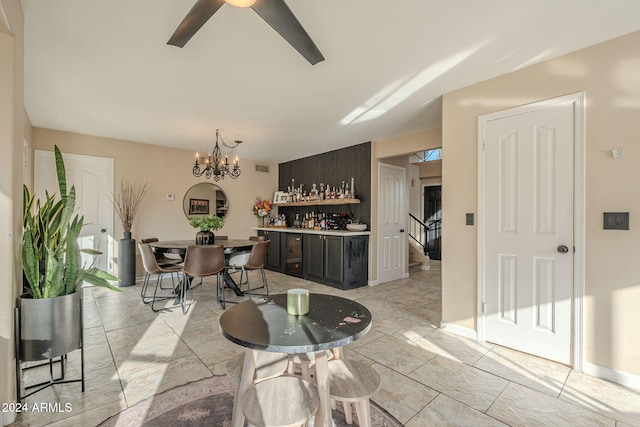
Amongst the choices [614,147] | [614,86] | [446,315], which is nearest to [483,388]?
[446,315]

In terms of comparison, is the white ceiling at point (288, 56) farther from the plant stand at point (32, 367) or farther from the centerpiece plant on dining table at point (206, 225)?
the plant stand at point (32, 367)

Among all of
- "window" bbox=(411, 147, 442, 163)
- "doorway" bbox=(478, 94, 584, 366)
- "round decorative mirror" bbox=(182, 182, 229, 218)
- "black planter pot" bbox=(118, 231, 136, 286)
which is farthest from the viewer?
"window" bbox=(411, 147, 442, 163)

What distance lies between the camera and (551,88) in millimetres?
2379

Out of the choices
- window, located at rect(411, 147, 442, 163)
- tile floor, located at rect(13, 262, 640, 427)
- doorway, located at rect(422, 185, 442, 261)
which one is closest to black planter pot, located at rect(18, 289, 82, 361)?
tile floor, located at rect(13, 262, 640, 427)

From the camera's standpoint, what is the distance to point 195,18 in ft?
5.02

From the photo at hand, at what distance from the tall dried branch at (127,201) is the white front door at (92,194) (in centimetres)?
13

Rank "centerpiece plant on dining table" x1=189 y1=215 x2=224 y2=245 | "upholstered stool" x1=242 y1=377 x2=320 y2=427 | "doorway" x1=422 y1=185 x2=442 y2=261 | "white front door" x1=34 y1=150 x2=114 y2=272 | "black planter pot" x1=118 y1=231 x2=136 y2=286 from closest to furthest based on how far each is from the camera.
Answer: "upholstered stool" x1=242 y1=377 x2=320 y2=427
"centerpiece plant on dining table" x1=189 y1=215 x2=224 y2=245
"white front door" x1=34 y1=150 x2=114 y2=272
"black planter pot" x1=118 y1=231 x2=136 y2=286
"doorway" x1=422 y1=185 x2=442 y2=261

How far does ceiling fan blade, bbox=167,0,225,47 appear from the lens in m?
1.41

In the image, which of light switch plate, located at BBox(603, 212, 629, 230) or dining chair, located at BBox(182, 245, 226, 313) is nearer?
light switch plate, located at BBox(603, 212, 629, 230)

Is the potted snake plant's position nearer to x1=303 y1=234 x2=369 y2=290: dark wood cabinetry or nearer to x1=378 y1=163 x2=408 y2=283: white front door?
x1=303 y1=234 x2=369 y2=290: dark wood cabinetry

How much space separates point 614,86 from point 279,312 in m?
2.85

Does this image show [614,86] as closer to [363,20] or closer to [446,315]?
[363,20]

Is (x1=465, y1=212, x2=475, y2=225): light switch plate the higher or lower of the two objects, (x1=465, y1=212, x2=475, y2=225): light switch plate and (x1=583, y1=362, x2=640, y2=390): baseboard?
the higher

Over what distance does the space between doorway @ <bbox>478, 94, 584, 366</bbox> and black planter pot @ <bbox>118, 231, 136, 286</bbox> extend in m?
5.02
